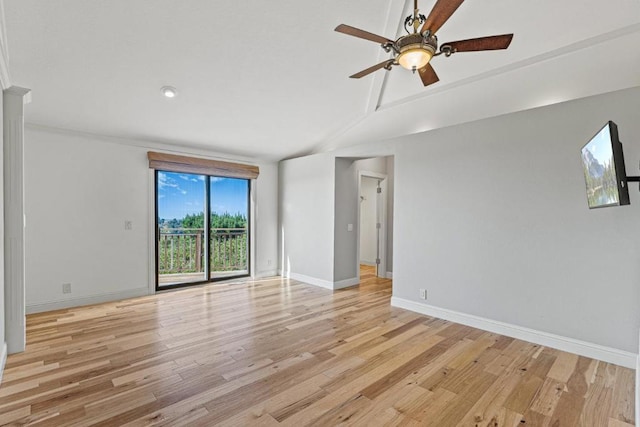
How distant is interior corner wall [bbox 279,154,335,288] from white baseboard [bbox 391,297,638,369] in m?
1.81

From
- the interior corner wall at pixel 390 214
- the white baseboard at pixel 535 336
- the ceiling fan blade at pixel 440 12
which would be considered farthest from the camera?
the interior corner wall at pixel 390 214

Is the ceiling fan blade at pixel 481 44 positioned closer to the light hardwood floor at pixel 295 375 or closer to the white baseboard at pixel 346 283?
the light hardwood floor at pixel 295 375

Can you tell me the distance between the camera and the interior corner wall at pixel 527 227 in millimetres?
2680

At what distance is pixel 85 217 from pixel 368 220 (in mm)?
5790

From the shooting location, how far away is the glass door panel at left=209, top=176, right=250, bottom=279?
18.3ft

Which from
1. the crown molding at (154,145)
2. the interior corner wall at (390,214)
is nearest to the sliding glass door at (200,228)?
the crown molding at (154,145)

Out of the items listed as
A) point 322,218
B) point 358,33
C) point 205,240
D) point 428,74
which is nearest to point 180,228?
point 205,240

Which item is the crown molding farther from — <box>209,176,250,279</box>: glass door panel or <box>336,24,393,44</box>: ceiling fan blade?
<box>336,24,393,44</box>: ceiling fan blade

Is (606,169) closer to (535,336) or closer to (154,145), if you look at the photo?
(535,336)

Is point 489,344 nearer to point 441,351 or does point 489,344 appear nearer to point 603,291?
point 441,351

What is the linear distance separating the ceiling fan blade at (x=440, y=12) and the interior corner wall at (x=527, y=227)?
1900 millimetres

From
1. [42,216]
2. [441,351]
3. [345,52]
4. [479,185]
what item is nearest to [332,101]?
[345,52]

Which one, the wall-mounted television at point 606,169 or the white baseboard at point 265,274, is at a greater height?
the wall-mounted television at point 606,169

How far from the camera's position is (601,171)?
6.65 feet
